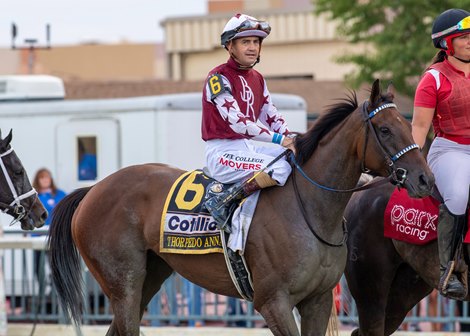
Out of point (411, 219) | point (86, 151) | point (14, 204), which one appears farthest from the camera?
point (86, 151)

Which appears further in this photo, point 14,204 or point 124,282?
point 14,204

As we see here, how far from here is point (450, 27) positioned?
786 centimetres

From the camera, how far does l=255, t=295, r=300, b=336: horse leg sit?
751 centimetres

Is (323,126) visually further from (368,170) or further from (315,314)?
(315,314)

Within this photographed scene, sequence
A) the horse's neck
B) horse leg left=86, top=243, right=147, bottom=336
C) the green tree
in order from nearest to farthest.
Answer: the horse's neck < horse leg left=86, top=243, right=147, bottom=336 < the green tree

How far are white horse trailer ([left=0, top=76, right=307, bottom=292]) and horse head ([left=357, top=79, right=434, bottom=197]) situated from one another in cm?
679

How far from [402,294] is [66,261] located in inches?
110

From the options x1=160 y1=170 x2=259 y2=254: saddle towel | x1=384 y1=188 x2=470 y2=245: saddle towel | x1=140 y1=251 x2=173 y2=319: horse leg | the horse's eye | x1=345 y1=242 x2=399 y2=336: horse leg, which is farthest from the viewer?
x1=140 y1=251 x2=173 y2=319: horse leg

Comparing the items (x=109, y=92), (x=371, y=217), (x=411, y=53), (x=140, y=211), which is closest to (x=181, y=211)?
(x=140, y=211)

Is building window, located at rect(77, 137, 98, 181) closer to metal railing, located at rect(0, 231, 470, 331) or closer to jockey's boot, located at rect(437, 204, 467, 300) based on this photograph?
metal railing, located at rect(0, 231, 470, 331)

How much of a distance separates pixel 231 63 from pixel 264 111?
55 centimetres

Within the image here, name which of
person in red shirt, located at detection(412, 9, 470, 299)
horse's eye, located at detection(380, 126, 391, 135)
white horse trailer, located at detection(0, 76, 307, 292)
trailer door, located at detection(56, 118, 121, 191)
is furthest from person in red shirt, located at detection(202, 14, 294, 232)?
trailer door, located at detection(56, 118, 121, 191)

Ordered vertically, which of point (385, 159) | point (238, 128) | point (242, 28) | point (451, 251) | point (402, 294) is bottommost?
point (402, 294)

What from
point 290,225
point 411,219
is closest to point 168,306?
point 411,219
